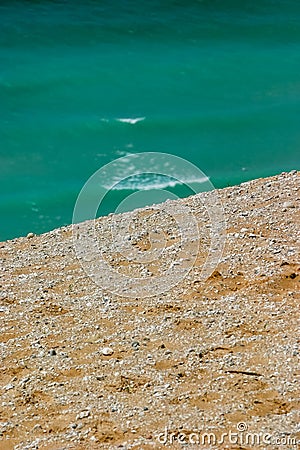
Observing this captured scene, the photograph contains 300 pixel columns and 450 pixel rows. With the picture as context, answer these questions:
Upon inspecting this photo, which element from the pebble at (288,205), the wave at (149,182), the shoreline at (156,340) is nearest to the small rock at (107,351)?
the shoreline at (156,340)

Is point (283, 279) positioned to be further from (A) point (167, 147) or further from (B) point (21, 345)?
(A) point (167, 147)

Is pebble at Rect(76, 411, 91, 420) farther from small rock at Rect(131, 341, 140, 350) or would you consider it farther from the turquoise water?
the turquoise water

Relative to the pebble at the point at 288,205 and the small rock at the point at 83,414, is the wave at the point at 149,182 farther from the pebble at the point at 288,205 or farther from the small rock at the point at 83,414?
the small rock at the point at 83,414

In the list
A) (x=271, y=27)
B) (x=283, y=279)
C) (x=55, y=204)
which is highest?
(x=271, y=27)

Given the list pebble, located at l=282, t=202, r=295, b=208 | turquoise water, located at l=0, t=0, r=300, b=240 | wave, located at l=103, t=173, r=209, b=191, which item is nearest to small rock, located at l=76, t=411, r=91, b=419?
pebble, located at l=282, t=202, r=295, b=208

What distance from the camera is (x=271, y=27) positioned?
19.5m

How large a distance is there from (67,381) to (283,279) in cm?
215

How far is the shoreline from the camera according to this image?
4574 millimetres

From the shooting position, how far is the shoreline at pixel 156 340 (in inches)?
180

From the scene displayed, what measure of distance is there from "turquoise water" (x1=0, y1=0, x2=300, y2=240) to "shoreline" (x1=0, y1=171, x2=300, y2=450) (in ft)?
16.0

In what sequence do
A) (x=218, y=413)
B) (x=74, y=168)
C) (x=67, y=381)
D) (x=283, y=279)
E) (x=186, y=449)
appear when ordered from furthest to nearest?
1. (x=74, y=168)
2. (x=283, y=279)
3. (x=67, y=381)
4. (x=218, y=413)
5. (x=186, y=449)

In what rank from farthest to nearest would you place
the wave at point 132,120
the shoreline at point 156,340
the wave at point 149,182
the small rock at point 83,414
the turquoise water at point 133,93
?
the wave at point 132,120 → the turquoise water at point 133,93 → the wave at point 149,182 → the small rock at point 83,414 → the shoreline at point 156,340

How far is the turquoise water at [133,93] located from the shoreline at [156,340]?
487 centimetres


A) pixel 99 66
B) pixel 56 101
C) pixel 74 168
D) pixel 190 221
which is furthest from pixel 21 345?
pixel 99 66
